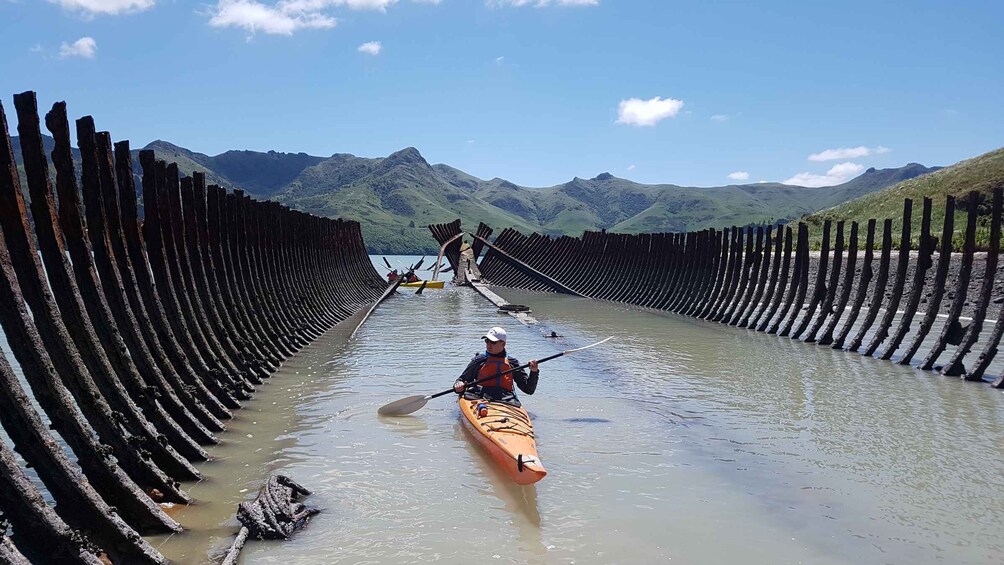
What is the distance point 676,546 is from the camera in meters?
7.32

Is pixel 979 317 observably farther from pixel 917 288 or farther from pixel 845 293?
pixel 845 293

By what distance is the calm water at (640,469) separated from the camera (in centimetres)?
731

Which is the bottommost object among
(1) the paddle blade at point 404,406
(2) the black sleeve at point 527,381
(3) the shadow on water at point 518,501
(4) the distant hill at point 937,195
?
(3) the shadow on water at point 518,501

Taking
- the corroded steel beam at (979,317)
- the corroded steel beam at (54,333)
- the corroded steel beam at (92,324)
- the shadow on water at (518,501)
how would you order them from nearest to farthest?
the corroded steel beam at (54,333) < the shadow on water at (518,501) < the corroded steel beam at (92,324) < the corroded steel beam at (979,317)

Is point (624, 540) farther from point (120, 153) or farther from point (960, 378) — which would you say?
point (960, 378)

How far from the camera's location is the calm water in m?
7.31

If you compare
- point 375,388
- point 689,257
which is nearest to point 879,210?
point 689,257

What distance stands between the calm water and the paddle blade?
7.8 inches

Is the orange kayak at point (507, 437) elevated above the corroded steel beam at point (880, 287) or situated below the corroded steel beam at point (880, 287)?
below

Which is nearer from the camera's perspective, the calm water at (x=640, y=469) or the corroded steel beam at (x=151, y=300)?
the calm water at (x=640, y=469)

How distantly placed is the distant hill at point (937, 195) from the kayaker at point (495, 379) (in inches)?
1419

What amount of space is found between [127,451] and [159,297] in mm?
4140

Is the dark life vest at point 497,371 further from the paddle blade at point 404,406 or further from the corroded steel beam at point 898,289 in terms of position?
the corroded steel beam at point 898,289

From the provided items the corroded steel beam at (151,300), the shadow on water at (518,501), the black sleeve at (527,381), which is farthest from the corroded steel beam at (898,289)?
the corroded steel beam at (151,300)
